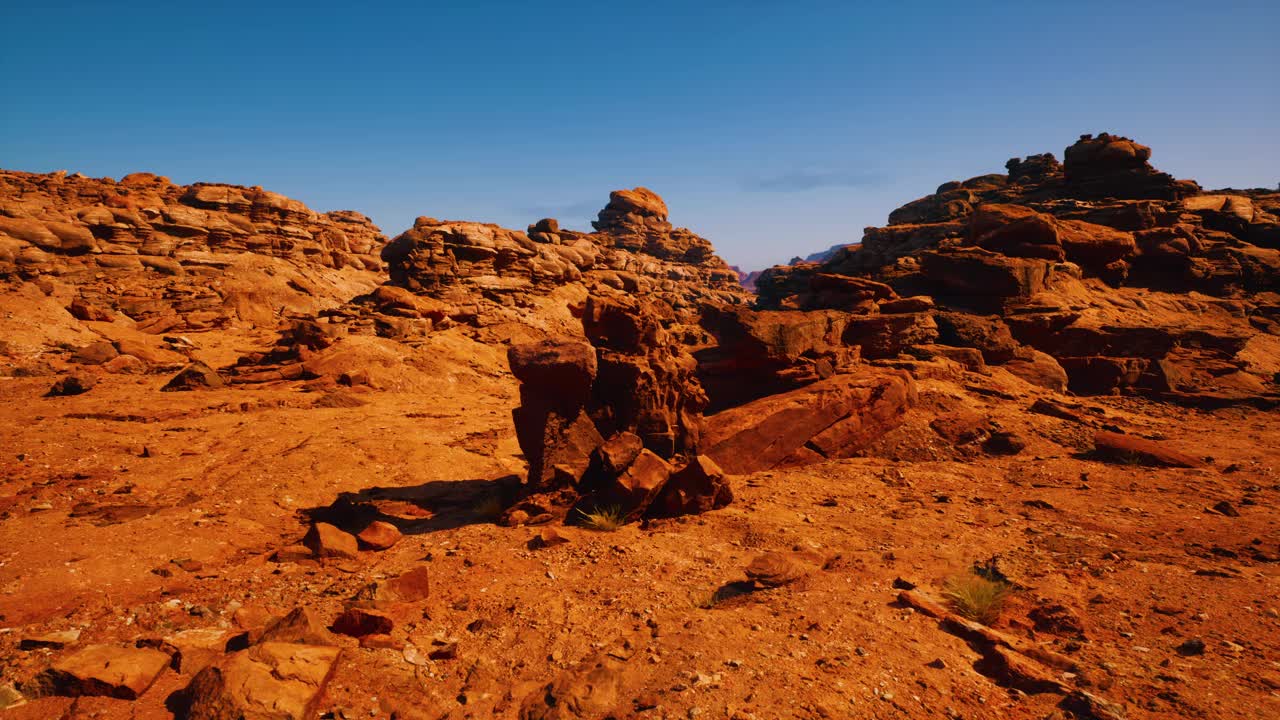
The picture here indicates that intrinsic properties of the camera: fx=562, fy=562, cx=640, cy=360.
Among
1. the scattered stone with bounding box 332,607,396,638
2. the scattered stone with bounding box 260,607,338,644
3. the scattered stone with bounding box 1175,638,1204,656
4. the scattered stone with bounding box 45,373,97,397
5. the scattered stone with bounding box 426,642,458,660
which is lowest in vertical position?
the scattered stone with bounding box 1175,638,1204,656

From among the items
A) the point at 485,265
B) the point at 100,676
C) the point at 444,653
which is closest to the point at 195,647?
the point at 100,676

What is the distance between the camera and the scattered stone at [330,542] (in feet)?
20.9

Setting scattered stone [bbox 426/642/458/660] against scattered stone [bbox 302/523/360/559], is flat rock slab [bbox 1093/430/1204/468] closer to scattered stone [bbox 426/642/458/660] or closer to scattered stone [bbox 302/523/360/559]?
scattered stone [bbox 426/642/458/660]

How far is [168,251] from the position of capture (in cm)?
2475

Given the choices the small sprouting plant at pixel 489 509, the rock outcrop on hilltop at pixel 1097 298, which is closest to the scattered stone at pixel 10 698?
the small sprouting plant at pixel 489 509

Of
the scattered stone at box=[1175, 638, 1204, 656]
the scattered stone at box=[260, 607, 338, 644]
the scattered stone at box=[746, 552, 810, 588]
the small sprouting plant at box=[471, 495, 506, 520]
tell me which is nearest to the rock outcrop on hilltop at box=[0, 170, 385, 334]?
the small sprouting plant at box=[471, 495, 506, 520]

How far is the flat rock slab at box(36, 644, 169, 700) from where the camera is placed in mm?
3697

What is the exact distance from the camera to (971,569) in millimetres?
5859

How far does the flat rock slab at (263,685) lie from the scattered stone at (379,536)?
9.21ft

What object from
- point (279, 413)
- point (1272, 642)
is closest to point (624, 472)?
point (1272, 642)

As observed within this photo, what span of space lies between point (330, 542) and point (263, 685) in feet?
10.2

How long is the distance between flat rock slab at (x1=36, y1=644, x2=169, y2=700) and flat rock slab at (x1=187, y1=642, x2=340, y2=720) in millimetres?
492

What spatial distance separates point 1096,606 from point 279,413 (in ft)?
46.1

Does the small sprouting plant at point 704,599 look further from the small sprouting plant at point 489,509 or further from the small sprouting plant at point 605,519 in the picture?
the small sprouting plant at point 489,509
